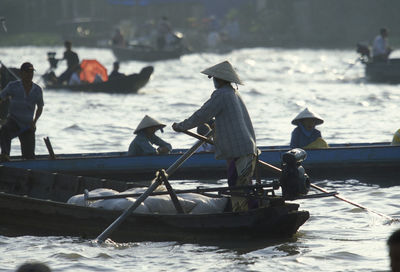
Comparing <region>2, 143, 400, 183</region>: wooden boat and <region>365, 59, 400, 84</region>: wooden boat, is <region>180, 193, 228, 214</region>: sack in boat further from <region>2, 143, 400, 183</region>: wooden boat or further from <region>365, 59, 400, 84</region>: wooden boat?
<region>365, 59, 400, 84</region>: wooden boat

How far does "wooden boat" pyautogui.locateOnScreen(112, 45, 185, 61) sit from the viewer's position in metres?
34.8

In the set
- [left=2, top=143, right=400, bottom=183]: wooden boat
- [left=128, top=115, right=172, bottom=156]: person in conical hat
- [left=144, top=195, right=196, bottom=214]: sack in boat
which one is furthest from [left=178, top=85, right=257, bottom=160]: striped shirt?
[left=2, top=143, right=400, bottom=183]: wooden boat

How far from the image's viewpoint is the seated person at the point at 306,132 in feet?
34.5

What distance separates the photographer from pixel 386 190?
1052 cm

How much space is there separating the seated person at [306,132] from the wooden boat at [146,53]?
78.7 feet

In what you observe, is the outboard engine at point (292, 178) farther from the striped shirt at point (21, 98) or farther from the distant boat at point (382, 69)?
the distant boat at point (382, 69)

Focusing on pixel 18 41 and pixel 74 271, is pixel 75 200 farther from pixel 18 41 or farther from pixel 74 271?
pixel 18 41

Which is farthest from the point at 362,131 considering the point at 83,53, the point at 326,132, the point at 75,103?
the point at 83,53

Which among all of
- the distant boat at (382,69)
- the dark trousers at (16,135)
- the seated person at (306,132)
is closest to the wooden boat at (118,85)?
the distant boat at (382,69)

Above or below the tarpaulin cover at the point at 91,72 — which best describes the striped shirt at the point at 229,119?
below

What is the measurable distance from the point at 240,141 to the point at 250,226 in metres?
0.82

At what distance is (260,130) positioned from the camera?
698 inches

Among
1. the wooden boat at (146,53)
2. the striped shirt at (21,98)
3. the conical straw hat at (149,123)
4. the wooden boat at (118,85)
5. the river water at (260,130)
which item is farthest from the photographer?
the wooden boat at (146,53)

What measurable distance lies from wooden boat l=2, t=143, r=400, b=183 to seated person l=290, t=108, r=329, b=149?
0.13 meters
